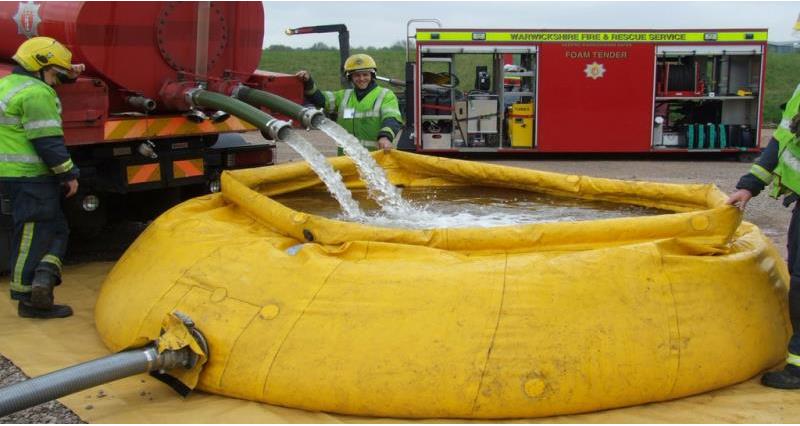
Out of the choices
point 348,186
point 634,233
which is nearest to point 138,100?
point 348,186

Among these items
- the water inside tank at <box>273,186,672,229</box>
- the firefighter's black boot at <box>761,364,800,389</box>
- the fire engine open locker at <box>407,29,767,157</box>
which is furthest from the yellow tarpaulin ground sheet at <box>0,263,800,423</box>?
the fire engine open locker at <box>407,29,767,157</box>

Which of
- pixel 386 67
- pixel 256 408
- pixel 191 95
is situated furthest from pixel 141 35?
pixel 386 67

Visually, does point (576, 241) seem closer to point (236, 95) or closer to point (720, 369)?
point (720, 369)

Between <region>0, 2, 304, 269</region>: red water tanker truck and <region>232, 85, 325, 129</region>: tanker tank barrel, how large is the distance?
0.7 inches

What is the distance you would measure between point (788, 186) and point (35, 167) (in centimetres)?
415

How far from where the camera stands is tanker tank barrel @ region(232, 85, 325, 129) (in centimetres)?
540

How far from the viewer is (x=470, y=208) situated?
5578 millimetres

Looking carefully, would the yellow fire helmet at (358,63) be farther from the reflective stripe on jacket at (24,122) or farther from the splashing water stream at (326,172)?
the reflective stripe on jacket at (24,122)

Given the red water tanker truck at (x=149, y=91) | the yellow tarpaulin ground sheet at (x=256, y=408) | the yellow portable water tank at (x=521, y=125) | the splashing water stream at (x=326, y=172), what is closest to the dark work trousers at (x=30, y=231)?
the red water tanker truck at (x=149, y=91)

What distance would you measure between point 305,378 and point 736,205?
2.15 metres

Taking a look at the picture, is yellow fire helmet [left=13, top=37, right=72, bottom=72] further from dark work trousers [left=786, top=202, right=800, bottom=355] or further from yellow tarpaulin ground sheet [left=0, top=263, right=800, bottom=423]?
dark work trousers [left=786, top=202, right=800, bottom=355]

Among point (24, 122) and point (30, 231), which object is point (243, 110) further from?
point (30, 231)

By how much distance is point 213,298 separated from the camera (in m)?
3.92

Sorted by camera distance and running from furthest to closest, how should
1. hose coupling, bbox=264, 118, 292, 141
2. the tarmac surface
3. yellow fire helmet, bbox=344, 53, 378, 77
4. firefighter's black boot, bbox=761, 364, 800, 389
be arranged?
yellow fire helmet, bbox=344, 53, 378, 77 < hose coupling, bbox=264, 118, 292, 141 < the tarmac surface < firefighter's black boot, bbox=761, 364, 800, 389
